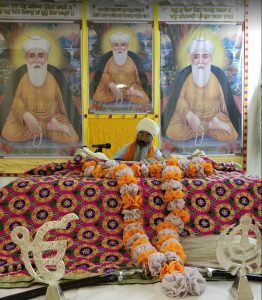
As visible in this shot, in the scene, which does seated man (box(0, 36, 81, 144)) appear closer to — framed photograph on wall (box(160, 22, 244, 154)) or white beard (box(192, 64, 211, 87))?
framed photograph on wall (box(160, 22, 244, 154))

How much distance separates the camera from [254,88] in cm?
344

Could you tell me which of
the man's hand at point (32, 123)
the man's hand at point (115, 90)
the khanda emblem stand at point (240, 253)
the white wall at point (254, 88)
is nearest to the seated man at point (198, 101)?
the white wall at point (254, 88)

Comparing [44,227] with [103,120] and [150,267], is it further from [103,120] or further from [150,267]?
[103,120]

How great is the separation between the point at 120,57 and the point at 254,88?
1.33 m

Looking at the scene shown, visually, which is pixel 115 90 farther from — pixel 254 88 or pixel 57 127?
pixel 254 88

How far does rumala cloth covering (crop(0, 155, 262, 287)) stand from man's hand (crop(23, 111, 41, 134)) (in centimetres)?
204

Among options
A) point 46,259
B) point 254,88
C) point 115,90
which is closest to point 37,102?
point 115,90

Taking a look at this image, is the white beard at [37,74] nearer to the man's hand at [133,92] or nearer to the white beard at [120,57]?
the white beard at [120,57]

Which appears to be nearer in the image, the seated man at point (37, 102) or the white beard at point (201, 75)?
the seated man at point (37, 102)

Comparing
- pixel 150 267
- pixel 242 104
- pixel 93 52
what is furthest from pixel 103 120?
pixel 150 267

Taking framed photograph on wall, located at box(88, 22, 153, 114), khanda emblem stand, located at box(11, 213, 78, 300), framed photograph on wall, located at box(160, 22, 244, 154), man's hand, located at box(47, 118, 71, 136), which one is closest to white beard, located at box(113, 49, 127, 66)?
framed photograph on wall, located at box(88, 22, 153, 114)

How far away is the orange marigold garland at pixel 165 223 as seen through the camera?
1145 mm

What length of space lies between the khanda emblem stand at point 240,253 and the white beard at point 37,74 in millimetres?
2977

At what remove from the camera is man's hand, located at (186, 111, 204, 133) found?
375 centimetres
